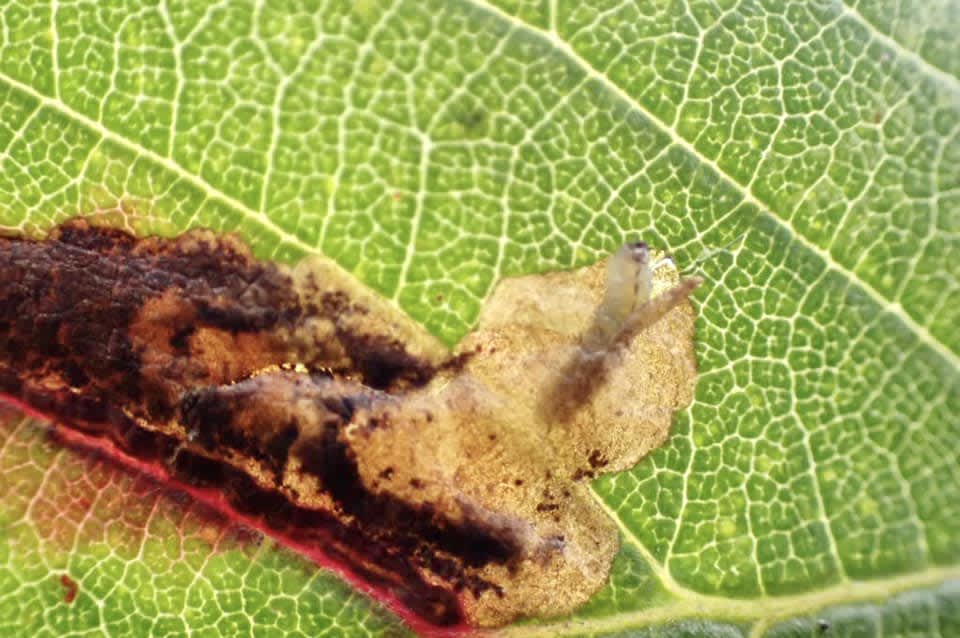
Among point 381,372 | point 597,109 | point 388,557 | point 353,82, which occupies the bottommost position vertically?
point 388,557

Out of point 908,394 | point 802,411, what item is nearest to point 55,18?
point 802,411

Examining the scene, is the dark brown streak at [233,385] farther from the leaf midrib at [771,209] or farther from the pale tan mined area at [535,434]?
the leaf midrib at [771,209]

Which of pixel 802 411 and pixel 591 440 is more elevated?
pixel 802 411

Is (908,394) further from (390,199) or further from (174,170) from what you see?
(174,170)

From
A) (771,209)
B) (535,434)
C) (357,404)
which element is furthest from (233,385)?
(771,209)

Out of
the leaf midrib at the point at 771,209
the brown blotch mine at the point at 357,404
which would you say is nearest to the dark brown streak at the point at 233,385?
the brown blotch mine at the point at 357,404

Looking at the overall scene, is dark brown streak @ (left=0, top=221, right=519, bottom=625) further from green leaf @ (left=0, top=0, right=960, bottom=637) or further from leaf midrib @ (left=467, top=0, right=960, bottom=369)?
leaf midrib @ (left=467, top=0, right=960, bottom=369)

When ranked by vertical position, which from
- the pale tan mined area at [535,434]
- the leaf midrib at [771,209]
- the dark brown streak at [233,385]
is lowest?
the dark brown streak at [233,385]
